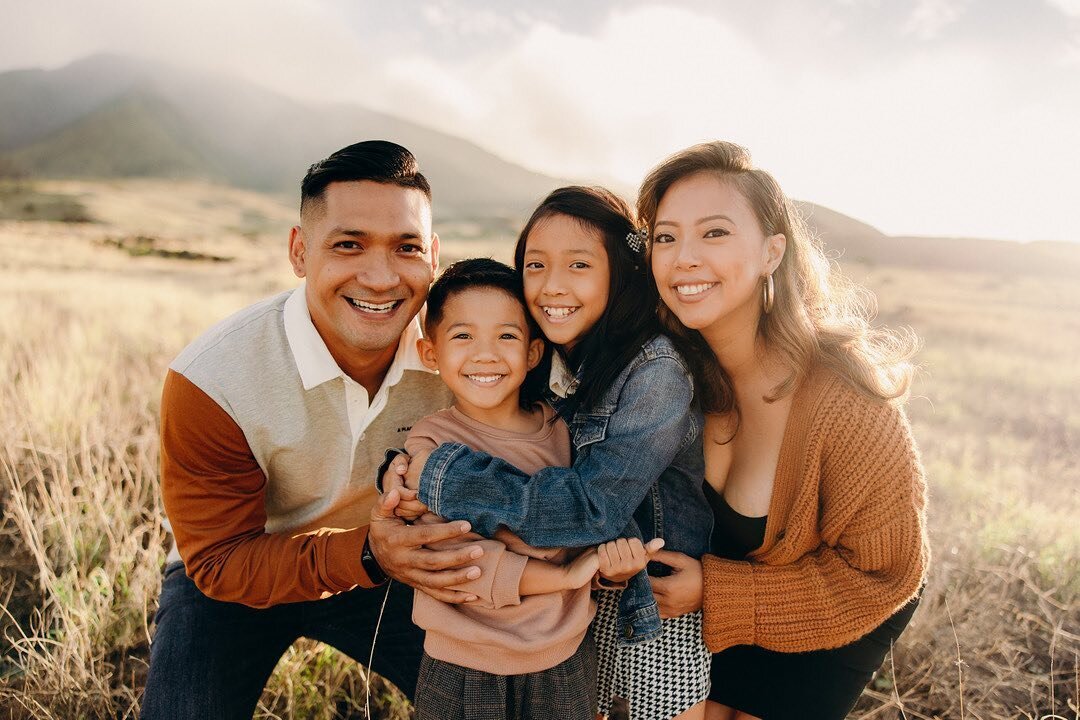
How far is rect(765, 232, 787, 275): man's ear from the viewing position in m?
2.47

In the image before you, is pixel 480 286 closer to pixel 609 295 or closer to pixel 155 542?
pixel 609 295

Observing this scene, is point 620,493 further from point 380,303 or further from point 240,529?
point 240,529

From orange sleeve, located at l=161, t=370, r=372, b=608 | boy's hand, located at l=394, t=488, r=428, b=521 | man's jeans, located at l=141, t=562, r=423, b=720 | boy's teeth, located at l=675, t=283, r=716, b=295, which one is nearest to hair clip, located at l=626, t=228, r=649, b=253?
boy's teeth, located at l=675, t=283, r=716, b=295

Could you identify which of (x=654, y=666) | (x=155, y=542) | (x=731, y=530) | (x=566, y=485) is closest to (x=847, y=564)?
(x=731, y=530)

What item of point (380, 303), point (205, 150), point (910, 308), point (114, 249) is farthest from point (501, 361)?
point (205, 150)

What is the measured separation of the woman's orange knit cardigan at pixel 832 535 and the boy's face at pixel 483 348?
0.97 meters

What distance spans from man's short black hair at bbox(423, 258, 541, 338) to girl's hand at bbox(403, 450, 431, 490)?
559 millimetres

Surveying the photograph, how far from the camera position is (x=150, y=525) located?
3.35 metres

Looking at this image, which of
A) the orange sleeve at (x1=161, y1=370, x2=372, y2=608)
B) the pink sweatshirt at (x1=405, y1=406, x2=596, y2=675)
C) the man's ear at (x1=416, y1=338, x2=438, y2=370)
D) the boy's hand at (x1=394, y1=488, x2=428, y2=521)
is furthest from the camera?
the man's ear at (x1=416, y1=338, x2=438, y2=370)

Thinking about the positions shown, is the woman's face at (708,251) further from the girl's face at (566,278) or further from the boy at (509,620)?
the boy at (509,620)

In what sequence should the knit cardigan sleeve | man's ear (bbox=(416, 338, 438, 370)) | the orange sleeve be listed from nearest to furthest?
the knit cardigan sleeve
the orange sleeve
man's ear (bbox=(416, 338, 438, 370))

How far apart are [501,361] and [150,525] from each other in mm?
2261

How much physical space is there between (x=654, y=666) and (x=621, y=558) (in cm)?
53

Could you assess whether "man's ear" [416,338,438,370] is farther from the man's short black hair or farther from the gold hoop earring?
the gold hoop earring
